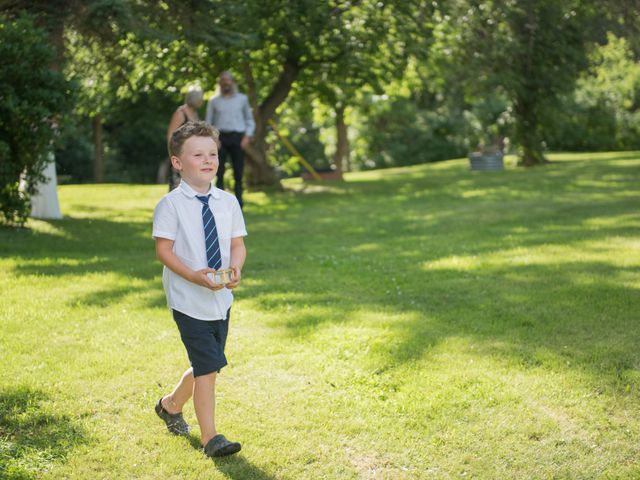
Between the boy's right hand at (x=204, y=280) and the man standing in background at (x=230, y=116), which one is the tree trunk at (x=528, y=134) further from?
the boy's right hand at (x=204, y=280)

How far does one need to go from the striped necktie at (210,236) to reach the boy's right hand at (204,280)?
159 mm

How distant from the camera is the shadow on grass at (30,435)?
12.2ft

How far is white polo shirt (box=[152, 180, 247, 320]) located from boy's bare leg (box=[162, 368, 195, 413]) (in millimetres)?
470

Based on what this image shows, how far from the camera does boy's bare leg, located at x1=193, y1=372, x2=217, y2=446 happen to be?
156 inches

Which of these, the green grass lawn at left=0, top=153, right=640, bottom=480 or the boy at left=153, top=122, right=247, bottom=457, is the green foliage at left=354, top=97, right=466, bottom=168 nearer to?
the green grass lawn at left=0, top=153, right=640, bottom=480

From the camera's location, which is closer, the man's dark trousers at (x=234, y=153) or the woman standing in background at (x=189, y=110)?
the woman standing in background at (x=189, y=110)

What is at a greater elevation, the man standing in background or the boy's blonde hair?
the man standing in background

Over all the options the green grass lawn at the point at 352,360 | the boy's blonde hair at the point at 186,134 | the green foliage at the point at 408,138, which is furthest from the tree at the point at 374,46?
the green foliage at the point at 408,138

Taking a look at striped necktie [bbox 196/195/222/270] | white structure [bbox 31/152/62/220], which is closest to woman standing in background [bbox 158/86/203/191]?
white structure [bbox 31/152/62/220]

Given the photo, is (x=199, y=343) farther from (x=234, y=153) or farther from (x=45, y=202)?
(x=45, y=202)

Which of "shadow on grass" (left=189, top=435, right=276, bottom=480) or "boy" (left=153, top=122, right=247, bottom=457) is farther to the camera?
"boy" (left=153, top=122, right=247, bottom=457)

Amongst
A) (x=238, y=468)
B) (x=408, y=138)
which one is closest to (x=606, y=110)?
(x=408, y=138)

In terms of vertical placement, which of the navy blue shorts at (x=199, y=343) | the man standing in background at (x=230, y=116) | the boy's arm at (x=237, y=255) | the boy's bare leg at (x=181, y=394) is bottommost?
the boy's bare leg at (x=181, y=394)

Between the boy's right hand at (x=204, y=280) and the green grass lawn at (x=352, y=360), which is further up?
the boy's right hand at (x=204, y=280)
